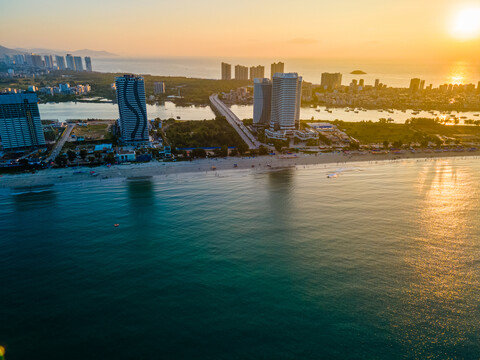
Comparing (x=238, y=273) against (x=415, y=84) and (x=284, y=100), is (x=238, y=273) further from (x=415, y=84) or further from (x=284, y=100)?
(x=415, y=84)

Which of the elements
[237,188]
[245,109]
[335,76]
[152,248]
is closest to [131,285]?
[152,248]

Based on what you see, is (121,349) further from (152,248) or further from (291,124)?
(291,124)

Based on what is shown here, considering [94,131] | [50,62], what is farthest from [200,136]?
[50,62]

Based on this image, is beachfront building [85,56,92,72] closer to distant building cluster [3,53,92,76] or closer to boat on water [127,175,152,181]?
distant building cluster [3,53,92,76]

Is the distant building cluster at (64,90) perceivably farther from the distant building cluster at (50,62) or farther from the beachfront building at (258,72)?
the distant building cluster at (50,62)

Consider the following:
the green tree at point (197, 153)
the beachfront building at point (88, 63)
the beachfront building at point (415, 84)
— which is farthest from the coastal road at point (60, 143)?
the beachfront building at point (88, 63)
